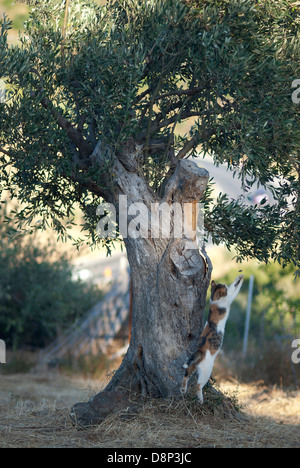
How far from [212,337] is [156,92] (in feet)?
12.0

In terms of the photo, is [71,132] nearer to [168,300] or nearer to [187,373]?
[168,300]

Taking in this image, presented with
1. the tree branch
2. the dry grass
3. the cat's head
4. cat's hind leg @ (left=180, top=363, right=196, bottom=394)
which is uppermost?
the tree branch

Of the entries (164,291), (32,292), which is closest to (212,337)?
(164,291)

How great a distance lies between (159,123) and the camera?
814 cm

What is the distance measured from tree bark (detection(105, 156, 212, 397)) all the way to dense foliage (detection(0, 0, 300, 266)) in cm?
89

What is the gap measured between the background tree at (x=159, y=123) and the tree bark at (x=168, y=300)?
2cm

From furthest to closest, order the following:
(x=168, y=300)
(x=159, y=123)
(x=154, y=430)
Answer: (x=159, y=123) < (x=168, y=300) < (x=154, y=430)

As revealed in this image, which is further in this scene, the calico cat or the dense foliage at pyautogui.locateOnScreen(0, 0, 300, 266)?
the dense foliage at pyautogui.locateOnScreen(0, 0, 300, 266)

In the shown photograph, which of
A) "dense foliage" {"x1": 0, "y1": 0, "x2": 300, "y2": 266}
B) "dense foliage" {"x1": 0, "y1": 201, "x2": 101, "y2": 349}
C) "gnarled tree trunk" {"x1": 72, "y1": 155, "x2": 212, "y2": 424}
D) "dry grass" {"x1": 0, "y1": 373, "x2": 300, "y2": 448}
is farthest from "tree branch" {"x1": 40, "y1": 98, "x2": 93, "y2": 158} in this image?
"dense foliage" {"x1": 0, "y1": 201, "x2": 101, "y2": 349}

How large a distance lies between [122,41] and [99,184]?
208 cm

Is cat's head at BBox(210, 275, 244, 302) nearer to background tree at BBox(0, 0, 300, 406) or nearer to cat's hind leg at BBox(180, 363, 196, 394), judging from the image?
background tree at BBox(0, 0, 300, 406)

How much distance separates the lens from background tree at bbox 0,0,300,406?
6.97 meters

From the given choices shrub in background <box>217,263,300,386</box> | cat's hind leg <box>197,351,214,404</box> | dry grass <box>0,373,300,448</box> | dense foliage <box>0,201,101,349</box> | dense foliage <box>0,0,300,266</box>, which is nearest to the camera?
dry grass <box>0,373,300,448</box>

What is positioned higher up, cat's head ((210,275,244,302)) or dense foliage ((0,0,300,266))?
dense foliage ((0,0,300,266))
